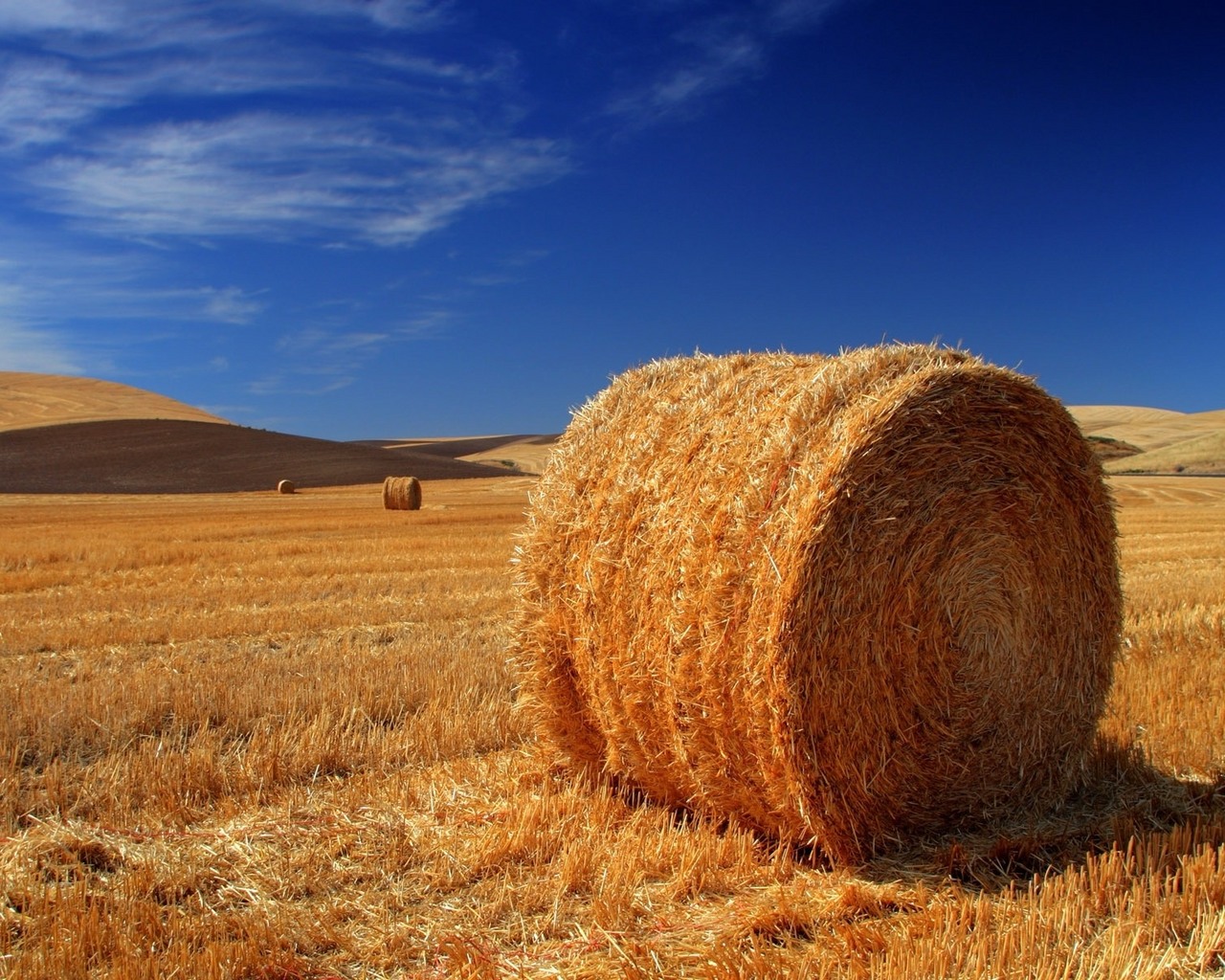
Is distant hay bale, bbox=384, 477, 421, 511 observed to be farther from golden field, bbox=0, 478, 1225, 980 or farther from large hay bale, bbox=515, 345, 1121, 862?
large hay bale, bbox=515, 345, 1121, 862

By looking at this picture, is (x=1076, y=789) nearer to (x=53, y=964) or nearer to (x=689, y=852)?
(x=689, y=852)

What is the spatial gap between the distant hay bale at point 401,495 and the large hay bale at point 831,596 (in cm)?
2316

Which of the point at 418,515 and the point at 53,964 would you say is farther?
the point at 418,515

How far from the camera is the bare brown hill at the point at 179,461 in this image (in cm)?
4547

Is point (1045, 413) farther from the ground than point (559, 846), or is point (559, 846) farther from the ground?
point (1045, 413)

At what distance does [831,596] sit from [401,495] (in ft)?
81.4

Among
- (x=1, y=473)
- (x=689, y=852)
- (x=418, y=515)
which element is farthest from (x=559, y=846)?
(x=1, y=473)

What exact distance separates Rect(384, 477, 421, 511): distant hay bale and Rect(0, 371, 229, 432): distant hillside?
38642 millimetres

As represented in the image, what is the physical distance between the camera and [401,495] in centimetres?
2764

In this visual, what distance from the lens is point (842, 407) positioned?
4.00 meters

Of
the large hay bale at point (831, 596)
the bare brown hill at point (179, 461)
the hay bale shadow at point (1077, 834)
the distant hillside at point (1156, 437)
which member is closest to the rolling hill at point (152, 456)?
the bare brown hill at point (179, 461)

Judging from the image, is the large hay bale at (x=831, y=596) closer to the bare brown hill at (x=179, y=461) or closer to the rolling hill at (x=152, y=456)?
the rolling hill at (x=152, y=456)

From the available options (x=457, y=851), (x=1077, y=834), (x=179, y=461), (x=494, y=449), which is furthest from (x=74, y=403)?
(x=1077, y=834)

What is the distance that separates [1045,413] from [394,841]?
11.0 ft
